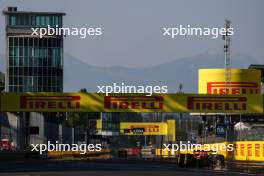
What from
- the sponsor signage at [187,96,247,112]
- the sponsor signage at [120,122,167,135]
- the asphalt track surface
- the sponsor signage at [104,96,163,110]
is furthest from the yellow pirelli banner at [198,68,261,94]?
the sponsor signage at [120,122,167,135]

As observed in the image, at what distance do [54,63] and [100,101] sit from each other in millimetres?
88510

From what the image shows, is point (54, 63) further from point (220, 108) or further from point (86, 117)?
point (220, 108)

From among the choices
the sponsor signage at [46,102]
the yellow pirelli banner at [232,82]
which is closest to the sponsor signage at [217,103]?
the sponsor signage at [46,102]

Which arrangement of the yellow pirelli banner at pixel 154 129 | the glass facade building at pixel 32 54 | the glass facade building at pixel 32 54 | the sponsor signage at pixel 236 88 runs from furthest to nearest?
the yellow pirelli banner at pixel 154 129
the glass facade building at pixel 32 54
the glass facade building at pixel 32 54
the sponsor signage at pixel 236 88

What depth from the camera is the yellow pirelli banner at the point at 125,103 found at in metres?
54.4

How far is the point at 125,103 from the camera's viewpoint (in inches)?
2143

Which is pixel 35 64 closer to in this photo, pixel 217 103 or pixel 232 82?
pixel 232 82

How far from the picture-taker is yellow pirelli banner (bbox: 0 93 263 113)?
5441cm

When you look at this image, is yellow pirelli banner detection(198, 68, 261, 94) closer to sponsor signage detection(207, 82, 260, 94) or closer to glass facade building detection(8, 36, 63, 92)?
sponsor signage detection(207, 82, 260, 94)

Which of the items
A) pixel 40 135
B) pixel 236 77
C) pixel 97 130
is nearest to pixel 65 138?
pixel 40 135

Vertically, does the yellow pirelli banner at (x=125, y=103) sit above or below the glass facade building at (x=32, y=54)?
below

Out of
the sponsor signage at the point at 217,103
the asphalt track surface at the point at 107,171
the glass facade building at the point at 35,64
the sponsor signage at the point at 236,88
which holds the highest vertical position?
the glass facade building at the point at 35,64

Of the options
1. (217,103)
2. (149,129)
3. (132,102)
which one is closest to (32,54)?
(149,129)

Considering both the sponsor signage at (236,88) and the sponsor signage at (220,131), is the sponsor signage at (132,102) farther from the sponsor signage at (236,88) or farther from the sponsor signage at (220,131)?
the sponsor signage at (236,88)
